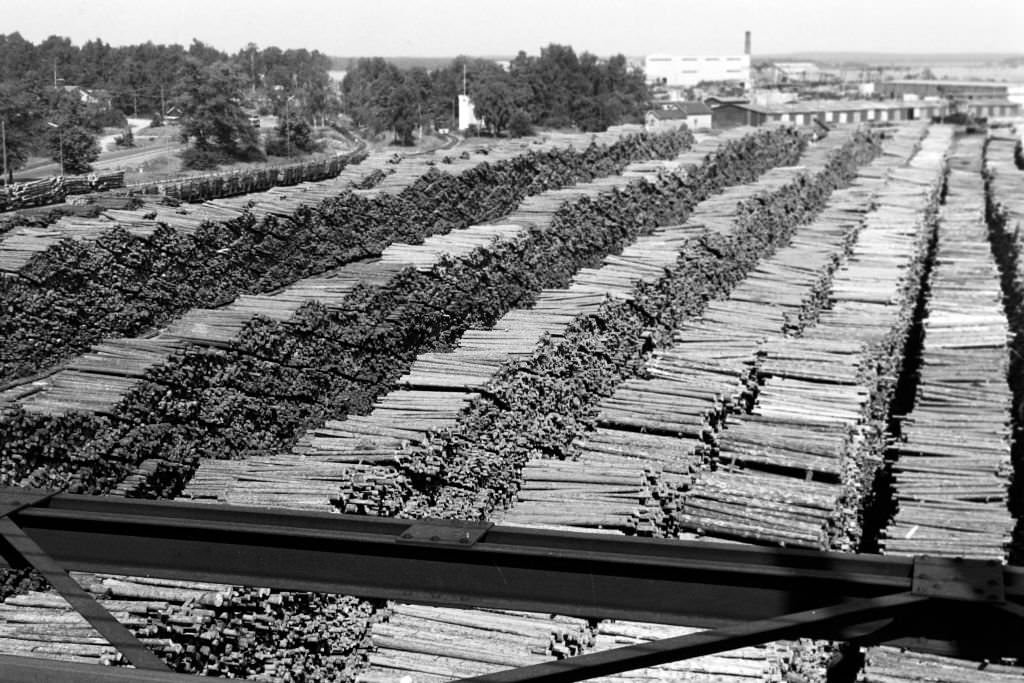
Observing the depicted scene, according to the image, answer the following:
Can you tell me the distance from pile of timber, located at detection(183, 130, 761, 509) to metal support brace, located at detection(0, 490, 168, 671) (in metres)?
7.24

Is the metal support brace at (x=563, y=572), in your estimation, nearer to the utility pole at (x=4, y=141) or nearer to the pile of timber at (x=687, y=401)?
the pile of timber at (x=687, y=401)

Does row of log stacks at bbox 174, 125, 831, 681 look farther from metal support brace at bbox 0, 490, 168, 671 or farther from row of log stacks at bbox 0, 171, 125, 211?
row of log stacks at bbox 0, 171, 125, 211

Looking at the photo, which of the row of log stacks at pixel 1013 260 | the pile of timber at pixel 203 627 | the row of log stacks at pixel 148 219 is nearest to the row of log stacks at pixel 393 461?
the pile of timber at pixel 203 627

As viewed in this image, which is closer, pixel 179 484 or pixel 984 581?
pixel 984 581

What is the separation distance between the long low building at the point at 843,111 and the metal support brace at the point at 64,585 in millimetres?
70033

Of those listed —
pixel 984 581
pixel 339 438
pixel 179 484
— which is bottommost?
pixel 179 484

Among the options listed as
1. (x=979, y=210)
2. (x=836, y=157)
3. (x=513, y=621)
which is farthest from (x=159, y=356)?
(x=836, y=157)

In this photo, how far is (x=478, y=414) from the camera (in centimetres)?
1420

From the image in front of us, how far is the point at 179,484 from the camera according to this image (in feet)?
47.2

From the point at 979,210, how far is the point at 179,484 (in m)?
29.1

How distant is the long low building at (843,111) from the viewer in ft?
255

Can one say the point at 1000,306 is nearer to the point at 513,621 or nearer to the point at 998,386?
the point at 998,386

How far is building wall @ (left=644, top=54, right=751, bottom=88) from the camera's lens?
162875mm

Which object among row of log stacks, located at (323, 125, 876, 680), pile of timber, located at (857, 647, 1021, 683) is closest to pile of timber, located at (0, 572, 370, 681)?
row of log stacks, located at (323, 125, 876, 680)
